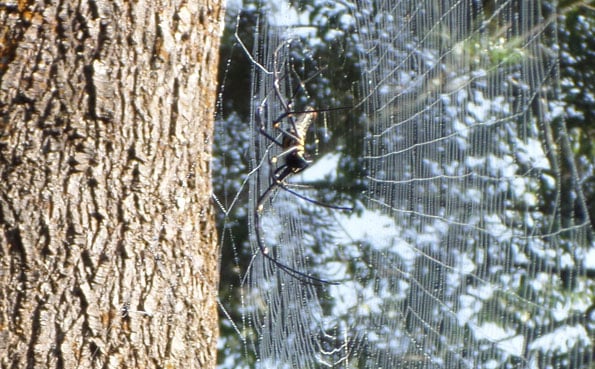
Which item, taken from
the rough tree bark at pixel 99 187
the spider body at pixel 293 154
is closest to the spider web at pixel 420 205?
the spider body at pixel 293 154

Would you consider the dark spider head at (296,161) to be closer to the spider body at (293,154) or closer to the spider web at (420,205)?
the spider body at (293,154)

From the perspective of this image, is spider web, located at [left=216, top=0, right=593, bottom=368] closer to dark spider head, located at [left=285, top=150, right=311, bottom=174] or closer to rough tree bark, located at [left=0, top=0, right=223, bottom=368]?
dark spider head, located at [left=285, top=150, right=311, bottom=174]

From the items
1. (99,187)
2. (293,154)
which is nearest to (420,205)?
(293,154)

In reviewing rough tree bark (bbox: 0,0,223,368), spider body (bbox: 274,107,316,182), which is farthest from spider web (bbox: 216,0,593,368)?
rough tree bark (bbox: 0,0,223,368)

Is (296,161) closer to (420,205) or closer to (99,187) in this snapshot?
(99,187)

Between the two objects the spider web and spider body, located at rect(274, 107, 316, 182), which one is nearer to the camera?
spider body, located at rect(274, 107, 316, 182)

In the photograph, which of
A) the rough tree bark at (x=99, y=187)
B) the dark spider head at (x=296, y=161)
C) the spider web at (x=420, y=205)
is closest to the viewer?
the rough tree bark at (x=99, y=187)

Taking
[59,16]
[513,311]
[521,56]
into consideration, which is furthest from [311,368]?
[59,16]
